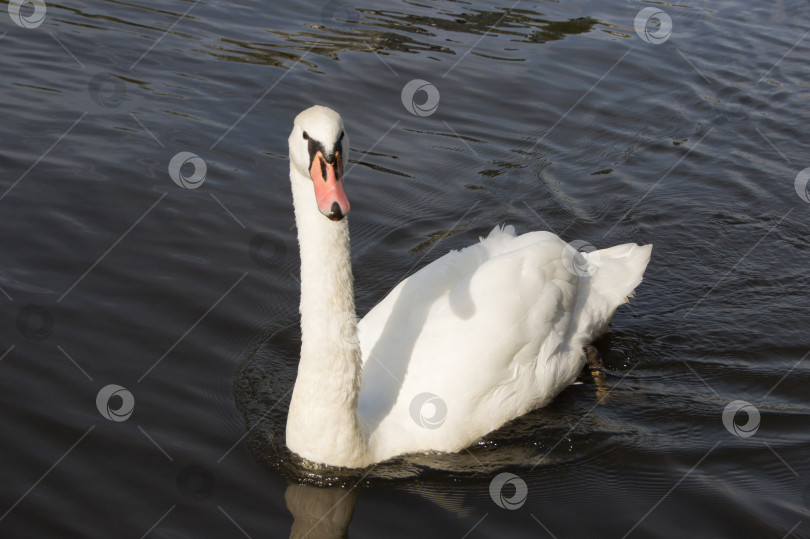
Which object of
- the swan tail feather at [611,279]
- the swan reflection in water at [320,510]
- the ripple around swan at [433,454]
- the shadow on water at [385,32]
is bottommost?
the swan reflection in water at [320,510]

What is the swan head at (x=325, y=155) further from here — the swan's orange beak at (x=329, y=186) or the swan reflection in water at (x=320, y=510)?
the swan reflection in water at (x=320, y=510)

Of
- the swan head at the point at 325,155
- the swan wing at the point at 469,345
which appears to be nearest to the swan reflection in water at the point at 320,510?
the swan wing at the point at 469,345

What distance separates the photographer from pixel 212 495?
17.7 ft

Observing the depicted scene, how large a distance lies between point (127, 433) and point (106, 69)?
6233mm

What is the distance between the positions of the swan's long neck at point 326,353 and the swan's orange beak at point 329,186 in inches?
21.5

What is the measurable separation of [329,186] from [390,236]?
4.13 meters

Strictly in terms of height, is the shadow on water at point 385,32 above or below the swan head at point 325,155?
above

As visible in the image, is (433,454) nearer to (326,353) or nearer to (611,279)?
(326,353)

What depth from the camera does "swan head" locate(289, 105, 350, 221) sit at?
4.59 metres

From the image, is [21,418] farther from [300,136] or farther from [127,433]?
[300,136]

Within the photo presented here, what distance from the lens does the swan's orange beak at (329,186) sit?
4.56 m

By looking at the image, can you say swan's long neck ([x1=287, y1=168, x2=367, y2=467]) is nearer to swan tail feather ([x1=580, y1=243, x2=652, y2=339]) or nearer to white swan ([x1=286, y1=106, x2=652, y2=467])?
white swan ([x1=286, y1=106, x2=652, y2=467])

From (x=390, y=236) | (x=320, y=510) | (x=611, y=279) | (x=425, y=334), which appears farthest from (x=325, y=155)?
(x=390, y=236)

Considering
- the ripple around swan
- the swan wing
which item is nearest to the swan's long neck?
the ripple around swan
